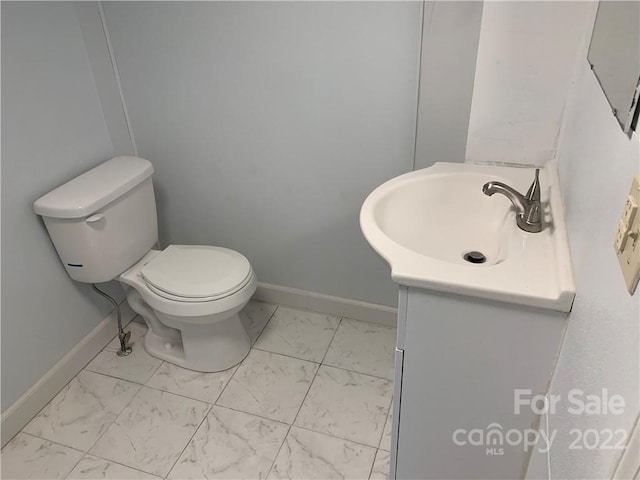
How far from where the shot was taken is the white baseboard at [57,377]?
6.02ft

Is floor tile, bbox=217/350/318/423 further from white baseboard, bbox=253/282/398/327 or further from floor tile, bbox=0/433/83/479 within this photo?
floor tile, bbox=0/433/83/479

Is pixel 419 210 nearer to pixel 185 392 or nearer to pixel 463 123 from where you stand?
pixel 463 123

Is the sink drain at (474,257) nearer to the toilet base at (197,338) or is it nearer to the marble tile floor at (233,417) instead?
the marble tile floor at (233,417)

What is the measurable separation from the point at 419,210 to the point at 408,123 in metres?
0.43

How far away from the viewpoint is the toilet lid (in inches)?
74.6

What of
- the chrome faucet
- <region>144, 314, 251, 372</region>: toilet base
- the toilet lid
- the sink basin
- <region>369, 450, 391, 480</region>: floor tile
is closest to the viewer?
A: the sink basin

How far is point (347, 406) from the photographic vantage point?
191 centimetres

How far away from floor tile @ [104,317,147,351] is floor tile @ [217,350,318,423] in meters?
0.49

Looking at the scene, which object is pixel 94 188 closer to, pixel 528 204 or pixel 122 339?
pixel 122 339

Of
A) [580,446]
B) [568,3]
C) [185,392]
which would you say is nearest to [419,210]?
[568,3]

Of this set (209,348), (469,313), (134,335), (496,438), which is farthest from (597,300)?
(134,335)

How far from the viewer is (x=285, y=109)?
6.27ft

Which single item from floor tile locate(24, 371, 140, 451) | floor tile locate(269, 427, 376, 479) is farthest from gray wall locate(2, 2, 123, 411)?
floor tile locate(269, 427, 376, 479)

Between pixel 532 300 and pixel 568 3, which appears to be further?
pixel 568 3
